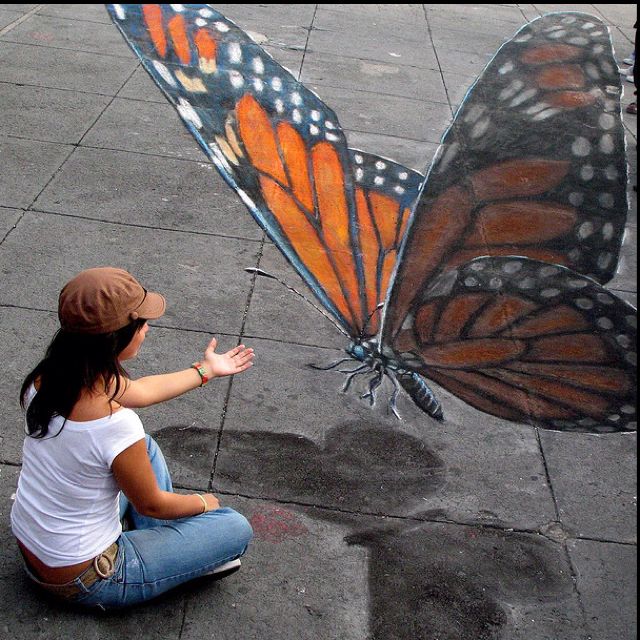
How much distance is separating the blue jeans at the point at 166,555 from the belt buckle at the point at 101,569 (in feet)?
0.06

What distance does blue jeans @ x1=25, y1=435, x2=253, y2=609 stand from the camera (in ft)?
8.78

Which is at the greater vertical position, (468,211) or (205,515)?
(205,515)

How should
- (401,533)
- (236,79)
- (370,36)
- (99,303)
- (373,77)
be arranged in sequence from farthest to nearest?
(370,36)
(373,77)
(236,79)
(401,533)
(99,303)

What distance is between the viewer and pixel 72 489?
247cm

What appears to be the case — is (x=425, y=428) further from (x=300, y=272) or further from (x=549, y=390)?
(x=300, y=272)

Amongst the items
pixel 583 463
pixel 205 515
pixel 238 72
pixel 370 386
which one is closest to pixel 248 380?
pixel 370 386

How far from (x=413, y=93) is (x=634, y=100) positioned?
9.06ft

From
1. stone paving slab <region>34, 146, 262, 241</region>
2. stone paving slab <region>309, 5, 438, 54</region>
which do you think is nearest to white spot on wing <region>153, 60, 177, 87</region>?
stone paving slab <region>34, 146, 262, 241</region>

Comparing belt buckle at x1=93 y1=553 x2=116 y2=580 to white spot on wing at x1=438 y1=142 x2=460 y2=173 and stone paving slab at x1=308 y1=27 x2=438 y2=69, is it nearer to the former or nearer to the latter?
white spot on wing at x1=438 y1=142 x2=460 y2=173

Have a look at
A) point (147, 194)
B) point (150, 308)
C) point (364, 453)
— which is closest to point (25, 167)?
point (147, 194)

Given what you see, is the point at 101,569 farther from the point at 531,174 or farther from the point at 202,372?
the point at 531,174

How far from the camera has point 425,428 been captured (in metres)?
4.10

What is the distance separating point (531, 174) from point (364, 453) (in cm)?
379

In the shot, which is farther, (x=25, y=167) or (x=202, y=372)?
(x=25, y=167)
